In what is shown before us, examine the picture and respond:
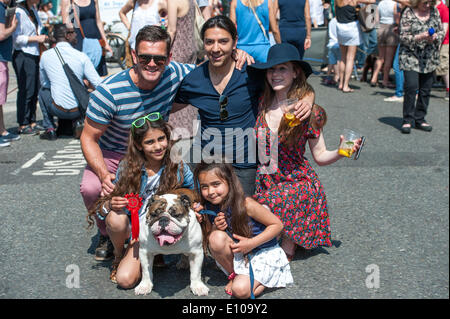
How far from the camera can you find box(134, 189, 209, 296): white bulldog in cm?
256

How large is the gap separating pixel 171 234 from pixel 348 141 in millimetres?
1196

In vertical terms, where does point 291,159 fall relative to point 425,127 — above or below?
above

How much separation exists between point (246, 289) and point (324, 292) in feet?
1.59

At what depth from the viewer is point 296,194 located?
3.18m

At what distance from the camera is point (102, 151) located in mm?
3377

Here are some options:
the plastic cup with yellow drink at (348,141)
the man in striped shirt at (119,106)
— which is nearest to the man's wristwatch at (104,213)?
the man in striped shirt at (119,106)

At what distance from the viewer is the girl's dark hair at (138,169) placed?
2.92 metres

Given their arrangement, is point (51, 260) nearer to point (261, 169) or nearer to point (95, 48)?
point (261, 169)

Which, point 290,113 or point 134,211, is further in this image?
point 290,113

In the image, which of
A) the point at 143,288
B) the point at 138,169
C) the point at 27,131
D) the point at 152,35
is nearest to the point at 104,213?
the point at 138,169

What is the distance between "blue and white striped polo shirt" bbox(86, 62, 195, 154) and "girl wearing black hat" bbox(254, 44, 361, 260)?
0.66m

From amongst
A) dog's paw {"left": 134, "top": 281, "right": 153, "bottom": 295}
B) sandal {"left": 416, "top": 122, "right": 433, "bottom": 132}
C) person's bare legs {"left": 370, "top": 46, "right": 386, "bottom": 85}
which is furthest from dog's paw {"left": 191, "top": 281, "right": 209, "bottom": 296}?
person's bare legs {"left": 370, "top": 46, "right": 386, "bottom": 85}

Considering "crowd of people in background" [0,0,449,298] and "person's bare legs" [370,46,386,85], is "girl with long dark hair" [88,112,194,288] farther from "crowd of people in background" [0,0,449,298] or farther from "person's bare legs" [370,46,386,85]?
"person's bare legs" [370,46,386,85]

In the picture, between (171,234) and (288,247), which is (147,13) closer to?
(288,247)
